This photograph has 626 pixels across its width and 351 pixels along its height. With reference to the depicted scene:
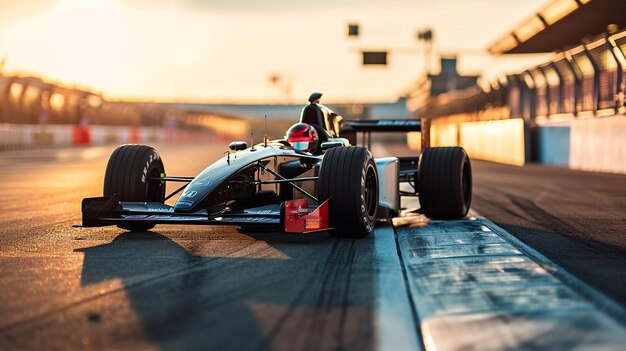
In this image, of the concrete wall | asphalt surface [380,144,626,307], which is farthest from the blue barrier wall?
the concrete wall

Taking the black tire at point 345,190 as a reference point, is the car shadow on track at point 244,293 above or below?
below

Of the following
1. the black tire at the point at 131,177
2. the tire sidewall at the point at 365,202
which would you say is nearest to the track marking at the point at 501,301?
the tire sidewall at the point at 365,202

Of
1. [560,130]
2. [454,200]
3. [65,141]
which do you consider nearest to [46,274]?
[454,200]

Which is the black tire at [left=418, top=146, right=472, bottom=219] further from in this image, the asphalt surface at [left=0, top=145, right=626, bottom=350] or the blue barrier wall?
the blue barrier wall

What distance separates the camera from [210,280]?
21.6 ft

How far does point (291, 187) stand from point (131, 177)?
152cm

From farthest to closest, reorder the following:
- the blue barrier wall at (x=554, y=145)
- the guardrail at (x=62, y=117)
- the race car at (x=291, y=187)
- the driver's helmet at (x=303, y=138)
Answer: the guardrail at (x=62, y=117), the blue barrier wall at (x=554, y=145), the driver's helmet at (x=303, y=138), the race car at (x=291, y=187)

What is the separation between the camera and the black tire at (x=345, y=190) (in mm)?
8812

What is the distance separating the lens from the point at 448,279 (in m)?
6.63

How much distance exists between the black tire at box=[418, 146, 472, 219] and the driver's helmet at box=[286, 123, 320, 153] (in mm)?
1196

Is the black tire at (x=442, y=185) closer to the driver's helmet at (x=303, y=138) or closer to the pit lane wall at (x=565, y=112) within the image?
the driver's helmet at (x=303, y=138)

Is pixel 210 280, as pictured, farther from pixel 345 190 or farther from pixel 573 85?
pixel 573 85

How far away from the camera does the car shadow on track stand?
4.87 metres

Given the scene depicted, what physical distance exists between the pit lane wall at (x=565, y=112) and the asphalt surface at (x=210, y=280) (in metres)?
12.2
